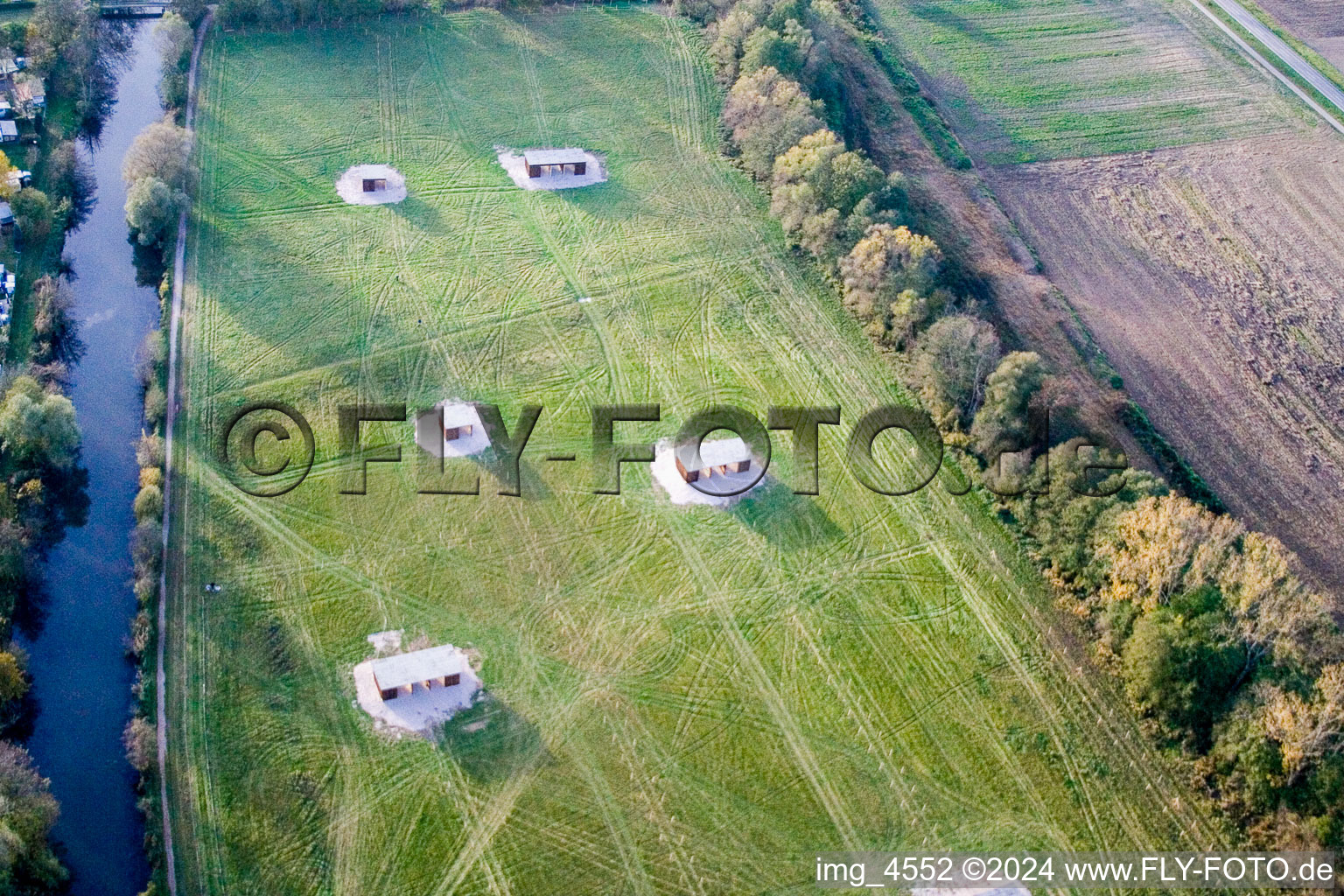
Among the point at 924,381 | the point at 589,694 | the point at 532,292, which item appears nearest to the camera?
the point at 589,694

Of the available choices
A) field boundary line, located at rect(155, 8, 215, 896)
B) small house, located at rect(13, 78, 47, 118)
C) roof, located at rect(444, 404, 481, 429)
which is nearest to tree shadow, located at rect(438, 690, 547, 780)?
field boundary line, located at rect(155, 8, 215, 896)

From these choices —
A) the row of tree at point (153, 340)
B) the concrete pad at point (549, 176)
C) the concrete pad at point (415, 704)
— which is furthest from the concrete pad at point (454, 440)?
the concrete pad at point (549, 176)

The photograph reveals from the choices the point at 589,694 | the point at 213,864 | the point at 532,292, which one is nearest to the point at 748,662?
the point at 589,694

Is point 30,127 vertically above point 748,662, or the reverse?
point 30,127

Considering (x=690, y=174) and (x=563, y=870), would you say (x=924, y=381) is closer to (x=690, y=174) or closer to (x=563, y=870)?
(x=690, y=174)

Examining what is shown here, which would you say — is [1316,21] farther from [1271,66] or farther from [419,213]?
[419,213]

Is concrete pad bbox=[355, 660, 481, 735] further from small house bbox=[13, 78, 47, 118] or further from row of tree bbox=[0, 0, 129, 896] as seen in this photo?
small house bbox=[13, 78, 47, 118]

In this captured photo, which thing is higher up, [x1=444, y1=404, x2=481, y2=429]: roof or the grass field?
[x1=444, y1=404, x2=481, y2=429]: roof
